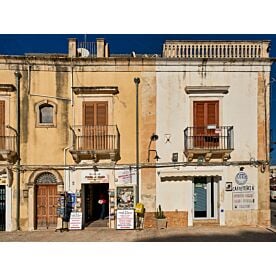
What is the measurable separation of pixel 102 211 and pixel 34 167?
4183 mm

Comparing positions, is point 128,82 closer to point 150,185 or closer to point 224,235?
point 150,185

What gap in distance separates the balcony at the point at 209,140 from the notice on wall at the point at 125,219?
12.2 feet

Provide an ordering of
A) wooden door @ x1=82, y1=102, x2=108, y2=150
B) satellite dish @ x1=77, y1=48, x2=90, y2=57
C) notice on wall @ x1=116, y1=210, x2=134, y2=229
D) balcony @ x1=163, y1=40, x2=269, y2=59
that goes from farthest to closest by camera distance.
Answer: satellite dish @ x1=77, y1=48, x2=90, y2=57 → balcony @ x1=163, y1=40, x2=269, y2=59 → wooden door @ x1=82, y1=102, x2=108, y2=150 → notice on wall @ x1=116, y1=210, x2=134, y2=229

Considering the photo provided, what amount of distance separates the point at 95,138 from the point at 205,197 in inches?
235

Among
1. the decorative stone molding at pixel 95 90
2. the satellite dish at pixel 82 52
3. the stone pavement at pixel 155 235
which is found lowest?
the stone pavement at pixel 155 235

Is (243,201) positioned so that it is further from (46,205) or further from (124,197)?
(46,205)

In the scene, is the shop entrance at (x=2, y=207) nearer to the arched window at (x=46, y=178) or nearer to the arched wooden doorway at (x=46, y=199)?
the arched wooden doorway at (x=46, y=199)

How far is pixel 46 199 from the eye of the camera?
14109mm

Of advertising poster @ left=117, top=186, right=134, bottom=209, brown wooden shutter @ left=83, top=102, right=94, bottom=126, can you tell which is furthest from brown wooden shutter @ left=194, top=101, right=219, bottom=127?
brown wooden shutter @ left=83, top=102, right=94, bottom=126

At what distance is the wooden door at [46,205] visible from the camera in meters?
14.0

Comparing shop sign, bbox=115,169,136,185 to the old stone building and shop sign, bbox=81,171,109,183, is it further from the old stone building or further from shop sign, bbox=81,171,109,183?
shop sign, bbox=81,171,109,183

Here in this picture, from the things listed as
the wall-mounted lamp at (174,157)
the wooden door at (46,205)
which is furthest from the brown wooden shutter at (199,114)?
the wooden door at (46,205)

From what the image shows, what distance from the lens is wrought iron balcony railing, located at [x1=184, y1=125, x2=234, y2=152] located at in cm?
1398

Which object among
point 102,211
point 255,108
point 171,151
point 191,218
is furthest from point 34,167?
point 255,108
